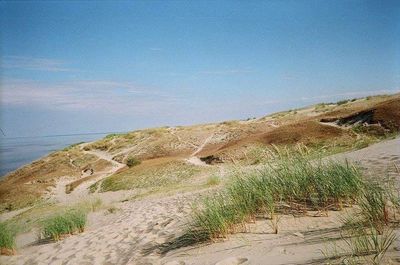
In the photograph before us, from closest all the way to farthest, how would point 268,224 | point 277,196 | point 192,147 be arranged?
point 268,224, point 277,196, point 192,147

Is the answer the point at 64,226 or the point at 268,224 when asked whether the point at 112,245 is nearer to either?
the point at 64,226

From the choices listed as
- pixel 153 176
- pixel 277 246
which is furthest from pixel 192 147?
pixel 277 246

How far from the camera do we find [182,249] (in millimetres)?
5895

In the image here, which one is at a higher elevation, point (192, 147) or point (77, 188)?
point (192, 147)

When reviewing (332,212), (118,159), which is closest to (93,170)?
(118,159)

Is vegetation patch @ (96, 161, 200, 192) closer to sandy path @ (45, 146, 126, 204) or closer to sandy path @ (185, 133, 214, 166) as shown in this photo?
sandy path @ (185, 133, 214, 166)

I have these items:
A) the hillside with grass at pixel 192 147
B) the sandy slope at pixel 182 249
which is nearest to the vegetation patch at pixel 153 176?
the hillside with grass at pixel 192 147

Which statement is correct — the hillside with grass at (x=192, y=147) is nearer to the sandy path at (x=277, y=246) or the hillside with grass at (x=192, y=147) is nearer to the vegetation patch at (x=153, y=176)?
the vegetation patch at (x=153, y=176)

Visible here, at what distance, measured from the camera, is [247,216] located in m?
6.33

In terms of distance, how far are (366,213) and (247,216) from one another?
7.49 feet

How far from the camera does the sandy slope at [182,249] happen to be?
4621 millimetres

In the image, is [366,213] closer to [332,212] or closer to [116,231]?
[332,212]

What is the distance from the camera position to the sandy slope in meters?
4.62

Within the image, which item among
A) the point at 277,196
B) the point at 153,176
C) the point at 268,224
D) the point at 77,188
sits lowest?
the point at 77,188
